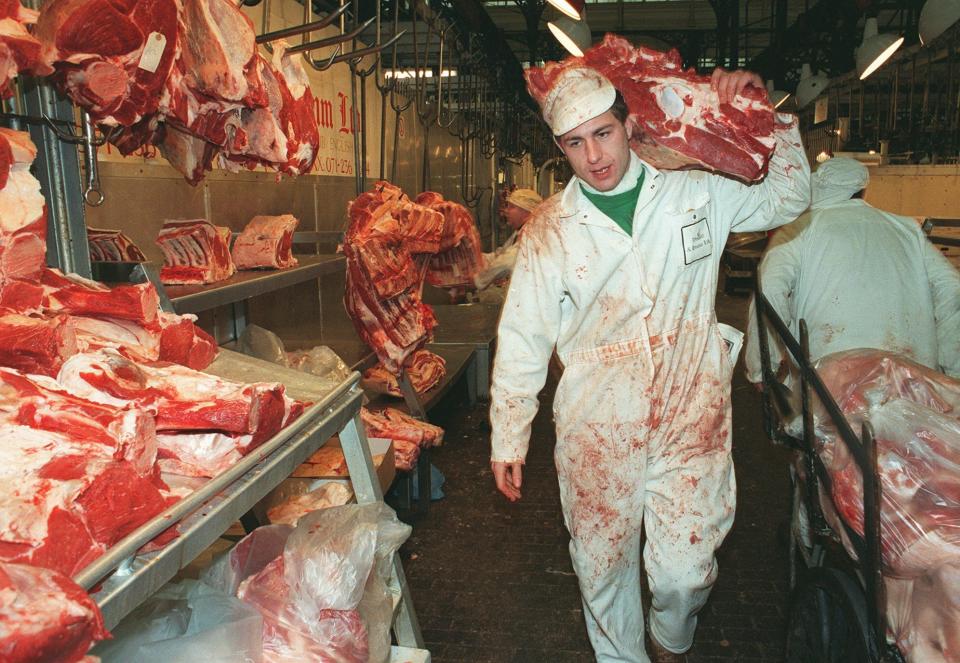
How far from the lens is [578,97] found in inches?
109

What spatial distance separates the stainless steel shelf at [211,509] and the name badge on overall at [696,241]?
1.40 meters

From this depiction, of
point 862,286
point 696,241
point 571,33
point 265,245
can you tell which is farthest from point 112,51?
point 571,33

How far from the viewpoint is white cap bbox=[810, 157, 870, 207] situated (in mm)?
3773

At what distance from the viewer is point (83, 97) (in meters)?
2.04

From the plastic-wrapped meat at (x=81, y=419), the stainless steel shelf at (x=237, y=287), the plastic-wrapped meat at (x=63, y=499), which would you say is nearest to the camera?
the plastic-wrapped meat at (x=63, y=499)

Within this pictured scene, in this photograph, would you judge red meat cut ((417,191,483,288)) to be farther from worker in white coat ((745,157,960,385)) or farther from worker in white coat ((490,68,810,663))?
worker in white coat ((490,68,810,663))

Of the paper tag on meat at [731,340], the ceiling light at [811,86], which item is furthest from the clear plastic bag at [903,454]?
the ceiling light at [811,86]

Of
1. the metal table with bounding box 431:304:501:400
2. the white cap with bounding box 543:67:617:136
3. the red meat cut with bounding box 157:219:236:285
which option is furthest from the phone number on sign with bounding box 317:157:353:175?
the white cap with bounding box 543:67:617:136

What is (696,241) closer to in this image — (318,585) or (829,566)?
(829,566)

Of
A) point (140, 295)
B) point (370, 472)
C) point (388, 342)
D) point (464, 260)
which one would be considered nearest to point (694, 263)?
point (370, 472)

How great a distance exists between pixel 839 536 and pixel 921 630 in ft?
1.54

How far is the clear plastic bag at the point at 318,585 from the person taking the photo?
1856mm

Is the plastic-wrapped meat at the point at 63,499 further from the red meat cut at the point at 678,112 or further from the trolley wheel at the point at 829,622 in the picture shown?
the red meat cut at the point at 678,112

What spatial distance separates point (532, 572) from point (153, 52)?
10.1ft
